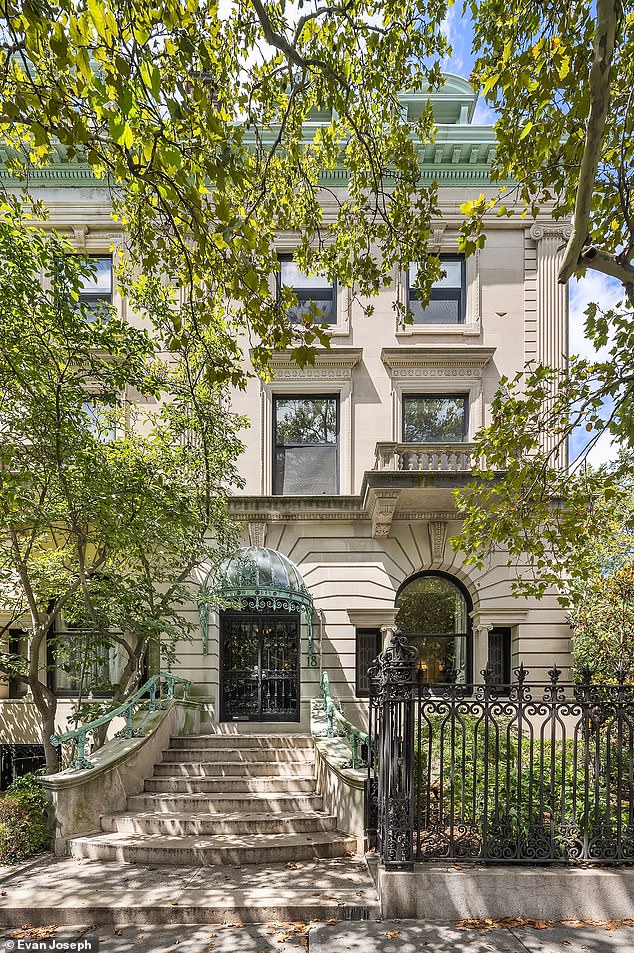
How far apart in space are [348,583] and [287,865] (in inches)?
296

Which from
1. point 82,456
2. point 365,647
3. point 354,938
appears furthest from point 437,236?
point 354,938

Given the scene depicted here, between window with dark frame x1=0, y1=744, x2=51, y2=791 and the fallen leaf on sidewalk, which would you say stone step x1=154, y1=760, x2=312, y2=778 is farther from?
window with dark frame x1=0, y1=744, x2=51, y2=791

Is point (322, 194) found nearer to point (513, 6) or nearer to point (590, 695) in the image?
point (513, 6)

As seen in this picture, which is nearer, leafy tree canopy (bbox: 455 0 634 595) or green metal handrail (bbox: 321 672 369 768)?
leafy tree canopy (bbox: 455 0 634 595)

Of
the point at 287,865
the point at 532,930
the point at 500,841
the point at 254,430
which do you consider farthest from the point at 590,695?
the point at 254,430

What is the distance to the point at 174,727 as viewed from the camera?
37.9ft

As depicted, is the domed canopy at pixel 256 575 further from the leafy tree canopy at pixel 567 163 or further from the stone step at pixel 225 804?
the leafy tree canopy at pixel 567 163

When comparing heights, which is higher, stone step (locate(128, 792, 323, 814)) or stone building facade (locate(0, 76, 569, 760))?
stone building facade (locate(0, 76, 569, 760))

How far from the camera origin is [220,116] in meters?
6.06

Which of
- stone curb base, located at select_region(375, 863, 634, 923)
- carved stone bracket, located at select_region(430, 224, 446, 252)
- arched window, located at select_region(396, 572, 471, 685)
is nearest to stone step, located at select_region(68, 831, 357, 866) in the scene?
stone curb base, located at select_region(375, 863, 634, 923)

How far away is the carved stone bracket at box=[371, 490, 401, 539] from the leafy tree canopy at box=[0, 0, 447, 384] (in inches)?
243

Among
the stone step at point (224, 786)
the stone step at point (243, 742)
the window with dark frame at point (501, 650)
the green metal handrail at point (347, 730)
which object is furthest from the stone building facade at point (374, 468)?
the stone step at point (224, 786)

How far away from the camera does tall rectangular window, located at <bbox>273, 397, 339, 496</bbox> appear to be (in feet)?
49.3

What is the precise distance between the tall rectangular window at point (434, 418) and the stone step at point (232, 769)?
8064mm
